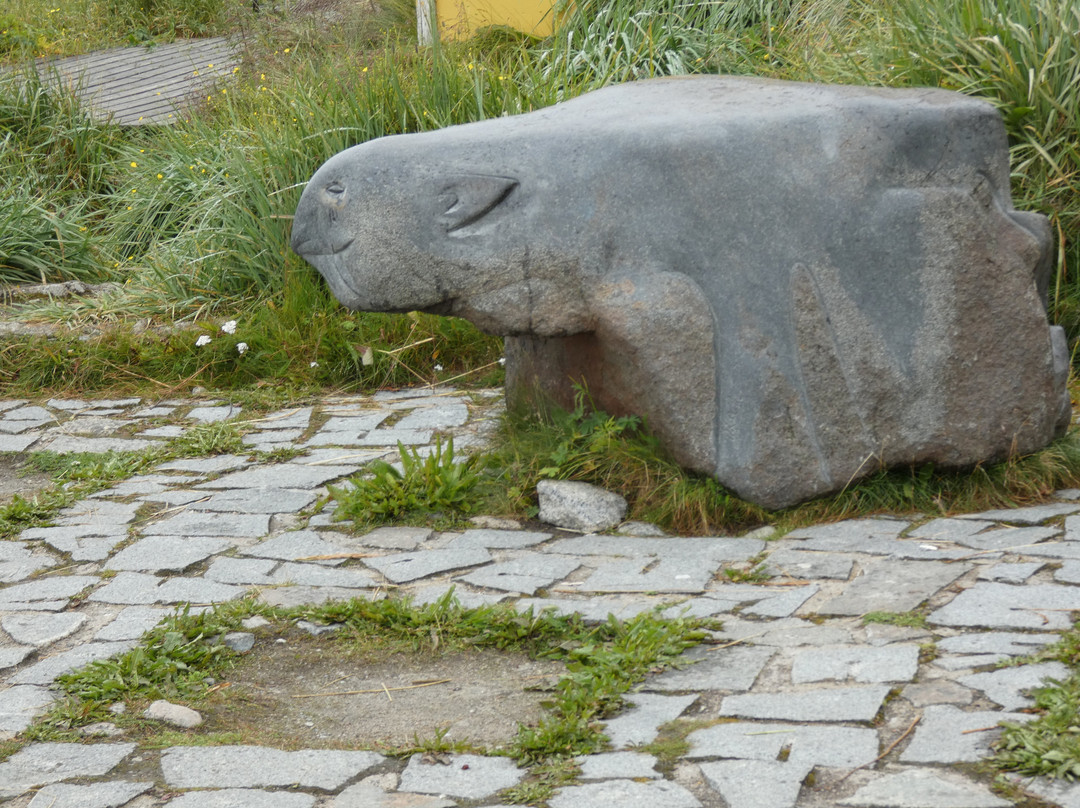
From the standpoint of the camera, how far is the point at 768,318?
380cm

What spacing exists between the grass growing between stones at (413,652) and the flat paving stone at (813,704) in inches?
10.4

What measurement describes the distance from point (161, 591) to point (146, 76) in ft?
25.2

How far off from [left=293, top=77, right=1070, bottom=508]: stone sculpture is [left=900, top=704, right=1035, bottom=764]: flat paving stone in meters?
1.35

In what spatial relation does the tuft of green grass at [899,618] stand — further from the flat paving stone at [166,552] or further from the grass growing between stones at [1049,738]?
the flat paving stone at [166,552]

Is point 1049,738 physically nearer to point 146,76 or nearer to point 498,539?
point 498,539

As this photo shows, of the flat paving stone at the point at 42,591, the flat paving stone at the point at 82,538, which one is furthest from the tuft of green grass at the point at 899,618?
the flat paving stone at the point at 82,538

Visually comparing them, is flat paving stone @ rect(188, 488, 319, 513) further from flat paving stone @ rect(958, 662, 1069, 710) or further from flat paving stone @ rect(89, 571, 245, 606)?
flat paving stone @ rect(958, 662, 1069, 710)

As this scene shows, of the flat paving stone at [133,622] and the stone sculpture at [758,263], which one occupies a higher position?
the stone sculpture at [758,263]

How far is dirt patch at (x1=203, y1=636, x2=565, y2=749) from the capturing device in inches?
109

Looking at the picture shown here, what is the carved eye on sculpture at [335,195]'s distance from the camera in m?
3.90

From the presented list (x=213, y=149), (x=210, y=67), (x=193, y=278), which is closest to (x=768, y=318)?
(x=193, y=278)

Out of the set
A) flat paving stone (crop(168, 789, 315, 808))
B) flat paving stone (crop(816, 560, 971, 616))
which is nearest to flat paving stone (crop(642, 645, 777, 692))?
flat paving stone (crop(816, 560, 971, 616))

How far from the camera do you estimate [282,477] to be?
4.76 m

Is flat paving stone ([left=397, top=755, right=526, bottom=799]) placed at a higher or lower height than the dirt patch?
higher
